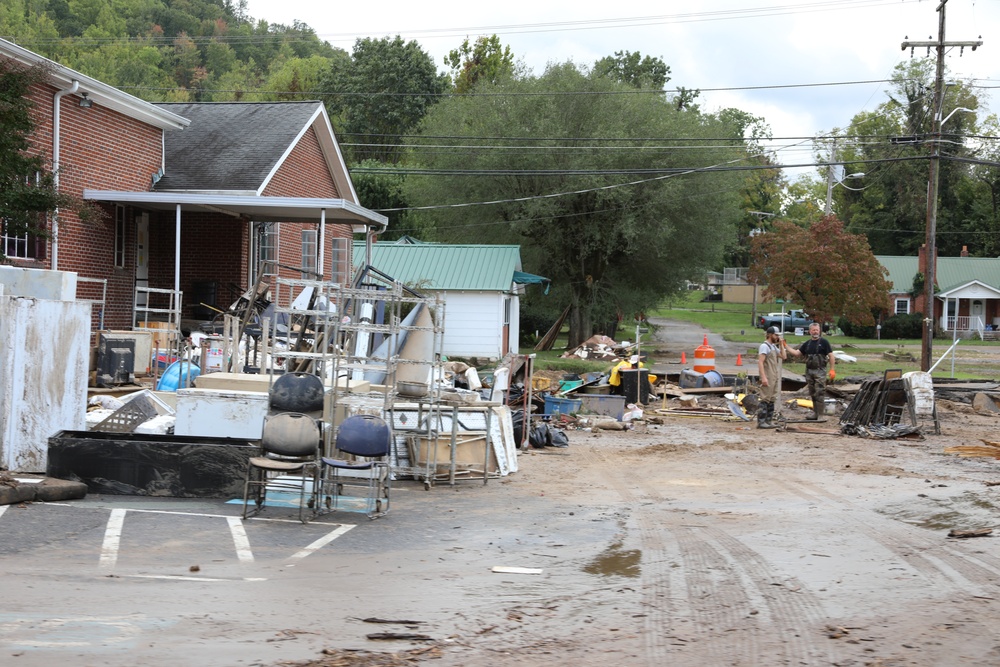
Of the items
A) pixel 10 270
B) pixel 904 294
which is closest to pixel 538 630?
pixel 10 270

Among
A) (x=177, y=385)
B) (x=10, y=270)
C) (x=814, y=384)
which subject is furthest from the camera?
(x=814, y=384)

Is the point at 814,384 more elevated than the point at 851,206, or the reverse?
the point at 851,206

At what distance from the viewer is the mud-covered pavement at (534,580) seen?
5.76 metres

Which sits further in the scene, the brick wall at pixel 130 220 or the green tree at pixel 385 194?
the green tree at pixel 385 194

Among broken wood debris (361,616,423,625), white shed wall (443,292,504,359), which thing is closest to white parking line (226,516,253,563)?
broken wood debris (361,616,423,625)

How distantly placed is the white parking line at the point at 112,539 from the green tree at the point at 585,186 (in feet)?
102

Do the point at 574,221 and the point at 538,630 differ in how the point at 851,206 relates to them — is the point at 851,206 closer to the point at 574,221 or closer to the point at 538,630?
the point at 574,221

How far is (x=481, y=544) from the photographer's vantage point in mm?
9039

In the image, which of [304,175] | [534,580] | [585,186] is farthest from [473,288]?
[534,580]

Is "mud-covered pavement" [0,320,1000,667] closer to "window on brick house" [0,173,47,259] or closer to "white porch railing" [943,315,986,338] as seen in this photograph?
"window on brick house" [0,173,47,259]

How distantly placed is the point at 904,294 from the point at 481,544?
64.6m

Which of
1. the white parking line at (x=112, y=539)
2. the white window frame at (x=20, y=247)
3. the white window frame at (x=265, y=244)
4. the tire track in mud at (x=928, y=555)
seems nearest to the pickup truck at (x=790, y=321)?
the white window frame at (x=265, y=244)

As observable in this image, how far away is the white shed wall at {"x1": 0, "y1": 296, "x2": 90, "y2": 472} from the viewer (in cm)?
1108

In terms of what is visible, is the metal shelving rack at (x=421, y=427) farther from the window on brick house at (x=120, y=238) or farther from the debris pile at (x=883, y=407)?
the window on brick house at (x=120, y=238)
